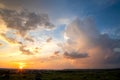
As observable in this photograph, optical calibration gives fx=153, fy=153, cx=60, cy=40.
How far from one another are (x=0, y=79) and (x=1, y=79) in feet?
2.13

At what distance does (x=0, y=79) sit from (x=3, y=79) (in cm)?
90

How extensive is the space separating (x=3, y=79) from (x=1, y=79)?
36.3 inches

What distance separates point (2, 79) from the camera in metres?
48.9

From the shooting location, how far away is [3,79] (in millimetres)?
48656

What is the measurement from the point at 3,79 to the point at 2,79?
51 cm

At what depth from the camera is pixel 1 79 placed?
49094 mm

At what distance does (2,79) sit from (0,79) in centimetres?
67

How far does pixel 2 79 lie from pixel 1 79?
41cm

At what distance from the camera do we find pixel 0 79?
48.5 metres
